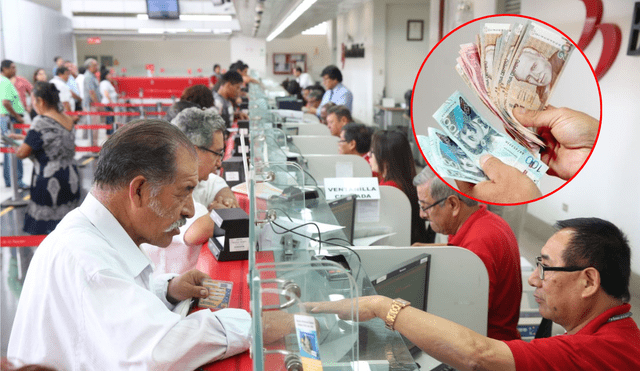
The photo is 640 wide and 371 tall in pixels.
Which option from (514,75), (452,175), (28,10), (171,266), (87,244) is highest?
(28,10)

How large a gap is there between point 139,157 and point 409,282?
3.57 ft

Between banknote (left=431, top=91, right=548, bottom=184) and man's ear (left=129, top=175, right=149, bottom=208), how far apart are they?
0.80m

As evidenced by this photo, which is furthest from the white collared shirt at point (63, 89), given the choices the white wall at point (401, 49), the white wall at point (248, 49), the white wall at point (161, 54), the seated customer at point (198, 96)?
the white wall at point (161, 54)

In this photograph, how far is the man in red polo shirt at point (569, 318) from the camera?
143cm

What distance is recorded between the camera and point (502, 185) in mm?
827

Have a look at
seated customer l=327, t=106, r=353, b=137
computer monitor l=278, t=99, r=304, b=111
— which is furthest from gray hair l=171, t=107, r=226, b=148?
computer monitor l=278, t=99, r=304, b=111

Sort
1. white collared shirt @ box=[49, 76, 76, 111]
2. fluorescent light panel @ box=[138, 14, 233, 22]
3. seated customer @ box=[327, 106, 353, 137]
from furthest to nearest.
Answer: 1. fluorescent light panel @ box=[138, 14, 233, 22]
2. white collared shirt @ box=[49, 76, 76, 111]
3. seated customer @ box=[327, 106, 353, 137]

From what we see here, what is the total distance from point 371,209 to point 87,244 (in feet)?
6.72

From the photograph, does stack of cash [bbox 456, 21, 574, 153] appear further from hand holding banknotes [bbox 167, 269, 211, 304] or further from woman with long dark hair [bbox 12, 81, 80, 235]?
woman with long dark hair [bbox 12, 81, 80, 235]

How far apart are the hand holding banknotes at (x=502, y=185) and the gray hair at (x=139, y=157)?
0.78 metres

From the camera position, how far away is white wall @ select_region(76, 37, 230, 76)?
21.9m

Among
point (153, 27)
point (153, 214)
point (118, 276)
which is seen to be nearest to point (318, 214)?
point (153, 214)

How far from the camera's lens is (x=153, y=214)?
136 centimetres

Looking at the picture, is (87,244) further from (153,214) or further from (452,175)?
(452,175)
